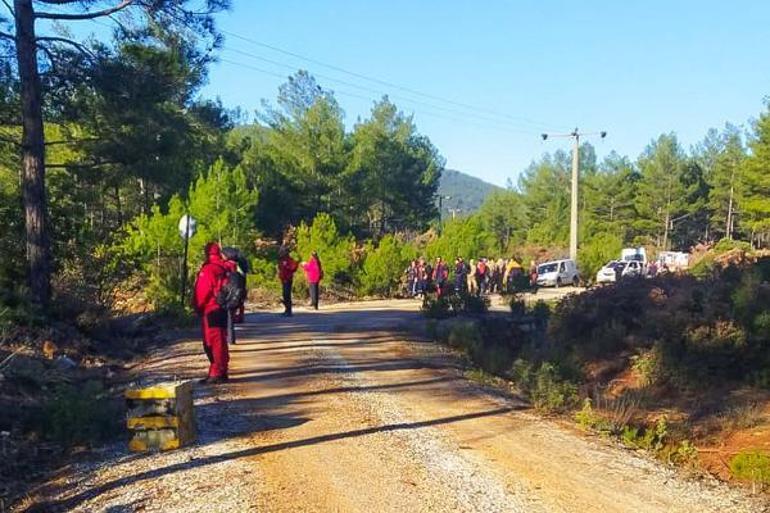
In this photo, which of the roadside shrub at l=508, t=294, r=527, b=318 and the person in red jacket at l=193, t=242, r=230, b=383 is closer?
the person in red jacket at l=193, t=242, r=230, b=383

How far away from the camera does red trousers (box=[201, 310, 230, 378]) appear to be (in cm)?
1010

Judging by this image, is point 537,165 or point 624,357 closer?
point 624,357

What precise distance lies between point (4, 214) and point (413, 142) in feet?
222

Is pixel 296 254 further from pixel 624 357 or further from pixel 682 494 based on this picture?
pixel 682 494

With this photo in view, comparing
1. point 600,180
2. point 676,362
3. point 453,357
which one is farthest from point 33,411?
point 600,180

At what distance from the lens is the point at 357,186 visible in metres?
55.5

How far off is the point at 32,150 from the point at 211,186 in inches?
655

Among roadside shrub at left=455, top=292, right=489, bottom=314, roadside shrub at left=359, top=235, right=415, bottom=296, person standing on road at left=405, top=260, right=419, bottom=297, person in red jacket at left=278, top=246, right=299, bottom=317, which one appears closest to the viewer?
person in red jacket at left=278, top=246, right=299, bottom=317

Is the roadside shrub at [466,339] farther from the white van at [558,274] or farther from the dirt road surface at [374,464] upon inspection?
the white van at [558,274]

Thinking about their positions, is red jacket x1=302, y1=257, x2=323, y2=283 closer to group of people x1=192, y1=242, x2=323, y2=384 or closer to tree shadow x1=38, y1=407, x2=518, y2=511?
group of people x1=192, y1=242, x2=323, y2=384

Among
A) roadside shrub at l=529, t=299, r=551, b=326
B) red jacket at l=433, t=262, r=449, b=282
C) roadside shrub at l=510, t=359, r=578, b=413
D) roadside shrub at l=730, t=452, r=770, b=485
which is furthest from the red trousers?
red jacket at l=433, t=262, r=449, b=282

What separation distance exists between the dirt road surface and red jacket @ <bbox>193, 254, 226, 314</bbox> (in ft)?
3.51

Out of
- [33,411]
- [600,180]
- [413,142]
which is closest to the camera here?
[33,411]

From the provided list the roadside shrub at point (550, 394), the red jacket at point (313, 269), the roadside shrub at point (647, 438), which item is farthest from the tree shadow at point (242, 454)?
the red jacket at point (313, 269)
